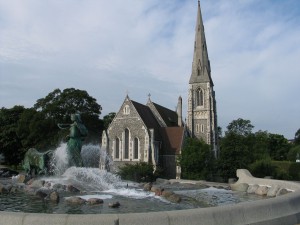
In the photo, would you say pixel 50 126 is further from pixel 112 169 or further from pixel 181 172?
pixel 181 172

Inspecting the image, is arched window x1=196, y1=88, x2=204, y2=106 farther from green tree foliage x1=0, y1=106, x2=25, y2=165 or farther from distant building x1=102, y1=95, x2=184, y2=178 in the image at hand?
green tree foliage x1=0, y1=106, x2=25, y2=165

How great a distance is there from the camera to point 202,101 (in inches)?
2156

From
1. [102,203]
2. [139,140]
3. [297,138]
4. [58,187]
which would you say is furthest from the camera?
[297,138]

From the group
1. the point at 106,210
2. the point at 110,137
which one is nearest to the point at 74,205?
the point at 106,210

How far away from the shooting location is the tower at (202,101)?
174 ft

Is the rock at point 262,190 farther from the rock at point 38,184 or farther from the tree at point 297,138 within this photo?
the tree at point 297,138

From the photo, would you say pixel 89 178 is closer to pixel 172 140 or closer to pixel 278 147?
pixel 172 140

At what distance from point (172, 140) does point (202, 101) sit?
12422mm

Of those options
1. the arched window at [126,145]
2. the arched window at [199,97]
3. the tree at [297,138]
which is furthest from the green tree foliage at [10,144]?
the tree at [297,138]

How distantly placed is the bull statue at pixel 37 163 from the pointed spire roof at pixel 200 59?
40055mm

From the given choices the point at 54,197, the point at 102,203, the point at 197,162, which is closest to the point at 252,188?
the point at 102,203

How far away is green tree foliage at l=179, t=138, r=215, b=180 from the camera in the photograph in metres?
34.4

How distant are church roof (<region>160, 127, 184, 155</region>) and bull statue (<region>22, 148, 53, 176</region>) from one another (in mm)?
26430

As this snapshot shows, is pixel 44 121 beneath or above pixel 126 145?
above
